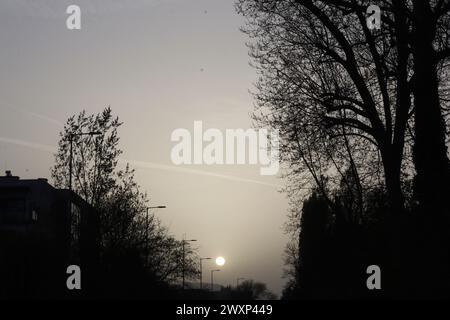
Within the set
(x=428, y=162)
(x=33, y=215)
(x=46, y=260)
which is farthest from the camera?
(x=33, y=215)

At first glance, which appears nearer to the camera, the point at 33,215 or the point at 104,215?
A: the point at 104,215

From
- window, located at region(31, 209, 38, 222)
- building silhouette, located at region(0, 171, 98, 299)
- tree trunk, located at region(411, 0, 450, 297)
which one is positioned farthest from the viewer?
window, located at region(31, 209, 38, 222)

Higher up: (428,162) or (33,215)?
(33,215)

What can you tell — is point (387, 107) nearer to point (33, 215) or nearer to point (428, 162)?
point (428, 162)

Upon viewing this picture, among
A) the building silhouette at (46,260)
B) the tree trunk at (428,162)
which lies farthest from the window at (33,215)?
the tree trunk at (428,162)

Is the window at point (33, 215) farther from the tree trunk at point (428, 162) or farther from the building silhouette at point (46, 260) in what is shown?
the tree trunk at point (428, 162)

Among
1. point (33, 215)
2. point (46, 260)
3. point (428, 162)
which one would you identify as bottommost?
point (46, 260)

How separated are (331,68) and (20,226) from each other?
45.8 m

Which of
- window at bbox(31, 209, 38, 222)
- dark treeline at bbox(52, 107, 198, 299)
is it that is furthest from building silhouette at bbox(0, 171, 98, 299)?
window at bbox(31, 209, 38, 222)

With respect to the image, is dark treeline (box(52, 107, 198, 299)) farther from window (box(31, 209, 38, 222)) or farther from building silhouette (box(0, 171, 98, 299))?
window (box(31, 209, 38, 222))

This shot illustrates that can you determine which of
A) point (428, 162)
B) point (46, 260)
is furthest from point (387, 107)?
point (46, 260)

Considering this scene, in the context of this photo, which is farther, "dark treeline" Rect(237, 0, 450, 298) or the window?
the window

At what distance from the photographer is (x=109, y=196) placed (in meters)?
39.6
